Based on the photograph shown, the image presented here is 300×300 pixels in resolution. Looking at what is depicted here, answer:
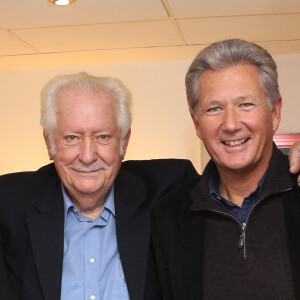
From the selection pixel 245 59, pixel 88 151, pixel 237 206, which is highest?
pixel 245 59

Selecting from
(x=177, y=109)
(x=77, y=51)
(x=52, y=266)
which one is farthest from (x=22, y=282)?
(x=177, y=109)

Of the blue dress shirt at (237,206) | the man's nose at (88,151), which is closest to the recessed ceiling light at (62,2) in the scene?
the man's nose at (88,151)

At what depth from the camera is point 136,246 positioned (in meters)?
1.93

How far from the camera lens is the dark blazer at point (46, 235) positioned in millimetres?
1855

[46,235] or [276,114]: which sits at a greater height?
[276,114]

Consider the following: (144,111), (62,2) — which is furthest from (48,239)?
(144,111)

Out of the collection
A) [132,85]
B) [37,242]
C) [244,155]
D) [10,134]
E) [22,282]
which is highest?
[132,85]

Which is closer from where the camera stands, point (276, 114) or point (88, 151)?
point (276, 114)

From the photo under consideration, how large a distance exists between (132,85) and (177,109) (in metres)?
0.39

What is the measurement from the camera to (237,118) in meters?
1.61

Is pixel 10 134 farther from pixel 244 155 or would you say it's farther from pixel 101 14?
pixel 244 155

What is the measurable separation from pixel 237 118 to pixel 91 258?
0.73 meters

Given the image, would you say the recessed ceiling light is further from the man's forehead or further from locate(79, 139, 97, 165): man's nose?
locate(79, 139, 97, 165): man's nose

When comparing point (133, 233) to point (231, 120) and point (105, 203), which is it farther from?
point (231, 120)
